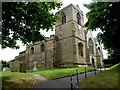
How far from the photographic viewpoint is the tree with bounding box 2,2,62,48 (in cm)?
770

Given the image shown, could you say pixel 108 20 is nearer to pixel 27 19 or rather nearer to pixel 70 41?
pixel 27 19

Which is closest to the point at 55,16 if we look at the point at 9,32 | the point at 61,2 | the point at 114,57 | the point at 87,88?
the point at 61,2

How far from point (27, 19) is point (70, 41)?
16.7 metres

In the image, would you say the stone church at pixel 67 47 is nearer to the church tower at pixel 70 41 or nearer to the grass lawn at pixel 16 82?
the church tower at pixel 70 41

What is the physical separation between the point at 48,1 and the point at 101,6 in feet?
14.6

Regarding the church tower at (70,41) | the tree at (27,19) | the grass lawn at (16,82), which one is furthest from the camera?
the church tower at (70,41)

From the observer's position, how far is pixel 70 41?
24250mm

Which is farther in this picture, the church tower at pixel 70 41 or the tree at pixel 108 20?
the church tower at pixel 70 41

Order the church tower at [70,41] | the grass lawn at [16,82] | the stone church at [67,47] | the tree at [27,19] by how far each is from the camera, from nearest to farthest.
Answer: the grass lawn at [16,82] < the tree at [27,19] < the church tower at [70,41] < the stone church at [67,47]

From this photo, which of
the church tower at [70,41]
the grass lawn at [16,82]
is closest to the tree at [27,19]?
the grass lawn at [16,82]

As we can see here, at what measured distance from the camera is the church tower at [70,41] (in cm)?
2306

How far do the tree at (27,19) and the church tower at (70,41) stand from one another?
47.3 feet

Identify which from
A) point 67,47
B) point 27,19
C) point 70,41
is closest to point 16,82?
point 27,19

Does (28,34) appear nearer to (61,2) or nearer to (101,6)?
(61,2)
